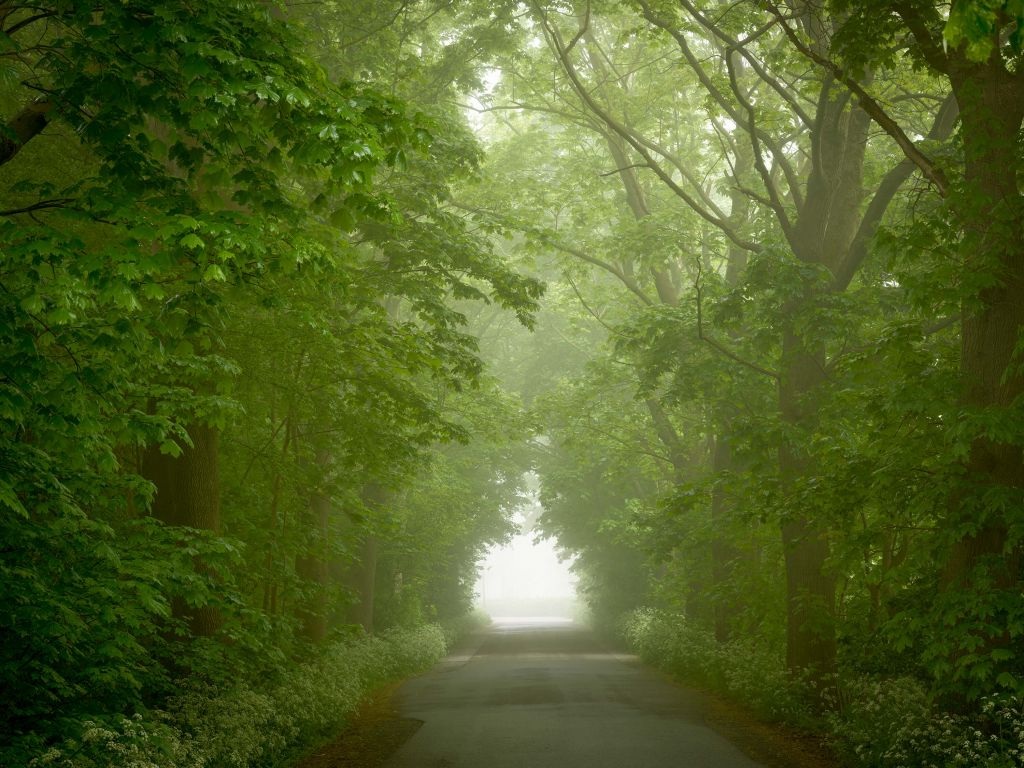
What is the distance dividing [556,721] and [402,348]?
19.0ft

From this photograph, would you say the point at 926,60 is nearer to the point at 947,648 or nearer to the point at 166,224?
the point at 947,648

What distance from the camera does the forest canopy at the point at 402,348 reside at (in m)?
5.59

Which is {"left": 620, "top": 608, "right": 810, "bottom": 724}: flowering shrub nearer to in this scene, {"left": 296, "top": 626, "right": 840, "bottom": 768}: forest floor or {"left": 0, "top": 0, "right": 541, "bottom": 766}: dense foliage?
{"left": 296, "top": 626, "right": 840, "bottom": 768}: forest floor

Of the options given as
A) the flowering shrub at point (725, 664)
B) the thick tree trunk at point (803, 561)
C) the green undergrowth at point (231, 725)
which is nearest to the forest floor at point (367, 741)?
the green undergrowth at point (231, 725)

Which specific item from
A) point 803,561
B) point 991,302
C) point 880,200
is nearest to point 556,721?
point 803,561

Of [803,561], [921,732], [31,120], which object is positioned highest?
[31,120]

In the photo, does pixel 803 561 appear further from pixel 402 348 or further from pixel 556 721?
pixel 402 348

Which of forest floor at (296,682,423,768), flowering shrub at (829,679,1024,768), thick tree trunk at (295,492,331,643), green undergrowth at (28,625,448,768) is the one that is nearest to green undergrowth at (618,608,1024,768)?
flowering shrub at (829,679,1024,768)

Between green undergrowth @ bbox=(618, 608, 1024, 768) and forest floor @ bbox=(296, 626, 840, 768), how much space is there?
26 cm

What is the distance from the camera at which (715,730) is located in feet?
36.7

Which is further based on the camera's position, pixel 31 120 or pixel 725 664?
pixel 725 664

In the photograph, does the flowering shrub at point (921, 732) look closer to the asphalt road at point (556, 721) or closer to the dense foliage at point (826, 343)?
the dense foliage at point (826, 343)

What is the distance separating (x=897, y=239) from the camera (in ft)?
28.2

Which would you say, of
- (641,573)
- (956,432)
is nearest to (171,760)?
(956,432)
